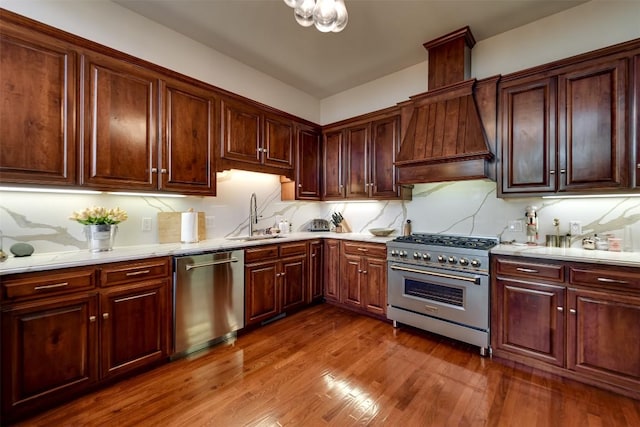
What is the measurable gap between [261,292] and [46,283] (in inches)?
66.3

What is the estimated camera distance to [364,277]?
3.23 metres

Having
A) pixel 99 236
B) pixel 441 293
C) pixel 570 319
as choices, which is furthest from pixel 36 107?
pixel 570 319

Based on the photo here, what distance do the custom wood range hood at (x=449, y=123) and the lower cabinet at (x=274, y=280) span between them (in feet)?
5.14

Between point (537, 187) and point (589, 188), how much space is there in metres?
0.32

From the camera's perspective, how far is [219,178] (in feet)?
10.3

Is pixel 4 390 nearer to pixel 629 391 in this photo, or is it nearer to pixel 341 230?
pixel 341 230

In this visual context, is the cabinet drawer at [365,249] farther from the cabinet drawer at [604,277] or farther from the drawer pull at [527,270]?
the cabinet drawer at [604,277]

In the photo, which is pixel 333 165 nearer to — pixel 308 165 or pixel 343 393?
pixel 308 165

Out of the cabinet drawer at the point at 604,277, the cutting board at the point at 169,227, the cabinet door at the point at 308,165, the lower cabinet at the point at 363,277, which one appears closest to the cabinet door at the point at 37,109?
the cutting board at the point at 169,227

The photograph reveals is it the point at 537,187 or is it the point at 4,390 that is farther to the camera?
the point at 537,187

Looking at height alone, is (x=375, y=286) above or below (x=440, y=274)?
below

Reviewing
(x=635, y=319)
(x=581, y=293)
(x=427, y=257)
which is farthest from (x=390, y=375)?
(x=635, y=319)

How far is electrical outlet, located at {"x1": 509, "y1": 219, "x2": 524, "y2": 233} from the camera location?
8.92 ft

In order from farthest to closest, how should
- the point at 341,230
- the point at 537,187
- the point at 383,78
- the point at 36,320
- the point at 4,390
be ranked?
the point at 341,230 < the point at 383,78 < the point at 537,187 < the point at 36,320 < the point at 4,390
